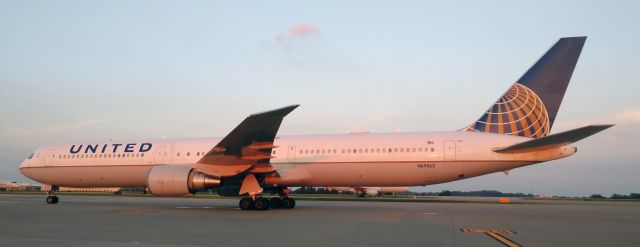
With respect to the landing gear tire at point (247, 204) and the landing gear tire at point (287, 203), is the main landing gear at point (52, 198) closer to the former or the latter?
the landing gear tire at point (247, 204)

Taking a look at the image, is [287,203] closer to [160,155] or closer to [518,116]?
[160,155]

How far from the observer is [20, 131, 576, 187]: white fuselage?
15.1 m

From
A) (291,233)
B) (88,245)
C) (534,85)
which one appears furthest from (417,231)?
(534,85)

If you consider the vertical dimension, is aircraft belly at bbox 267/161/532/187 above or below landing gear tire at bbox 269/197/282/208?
above

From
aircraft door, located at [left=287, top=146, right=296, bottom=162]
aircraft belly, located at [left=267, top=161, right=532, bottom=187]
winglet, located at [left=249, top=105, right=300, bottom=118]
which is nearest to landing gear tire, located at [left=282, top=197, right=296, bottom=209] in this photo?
aircraft belly, located at [left=267, top=161, right=532, bottom=187]

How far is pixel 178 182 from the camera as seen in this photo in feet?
46.2

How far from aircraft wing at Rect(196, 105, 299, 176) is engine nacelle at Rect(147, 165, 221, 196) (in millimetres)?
453

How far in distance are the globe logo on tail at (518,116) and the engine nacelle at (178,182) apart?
9.08 metres

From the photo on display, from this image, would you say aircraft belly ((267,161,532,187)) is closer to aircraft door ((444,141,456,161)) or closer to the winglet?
aircraft door ((444,141,456,161))

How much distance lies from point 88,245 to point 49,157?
15634mm

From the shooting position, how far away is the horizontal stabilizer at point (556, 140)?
11500 millimetres

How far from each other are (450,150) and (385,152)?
2076mm

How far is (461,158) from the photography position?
15.1 meters

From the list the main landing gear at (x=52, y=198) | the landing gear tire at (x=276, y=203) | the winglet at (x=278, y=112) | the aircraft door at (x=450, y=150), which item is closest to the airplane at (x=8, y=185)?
the main landing gear at (x=52, y=198)
